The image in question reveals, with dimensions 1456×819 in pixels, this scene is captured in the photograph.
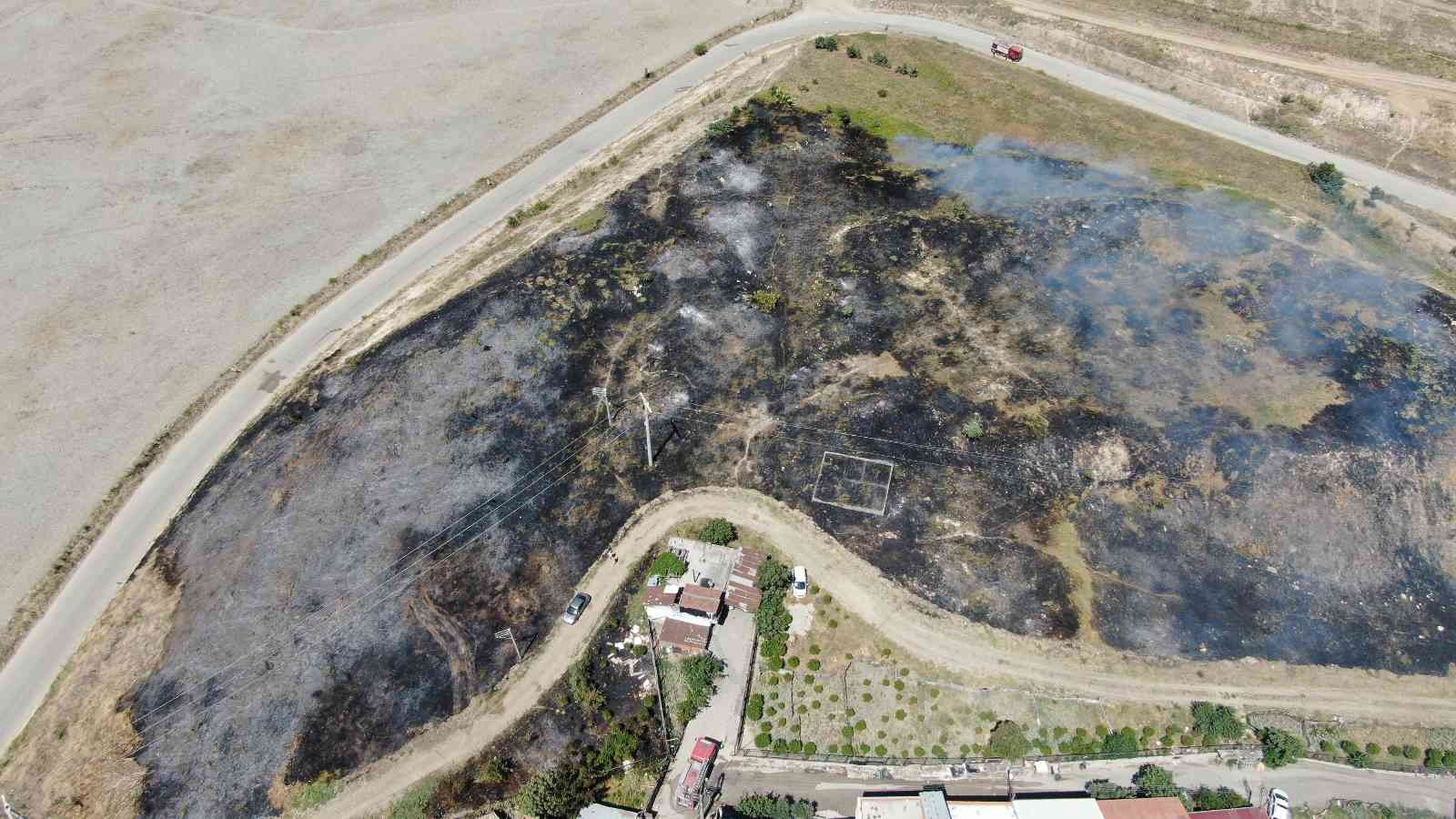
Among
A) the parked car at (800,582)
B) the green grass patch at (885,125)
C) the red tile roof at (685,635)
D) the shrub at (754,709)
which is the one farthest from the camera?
the green grass patch at (885,125)

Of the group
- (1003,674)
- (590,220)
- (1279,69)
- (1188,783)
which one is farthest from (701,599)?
(1279,69)

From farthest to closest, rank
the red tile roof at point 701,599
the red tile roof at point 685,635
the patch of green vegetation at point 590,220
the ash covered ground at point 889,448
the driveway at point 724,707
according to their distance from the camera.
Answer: the patch of green vegetation at point 590,220 → the red tile roof at point 701,599 → the ash covered ground at point 889,448 → the red tile roof at point 685,635 → the driveway at point 724,707

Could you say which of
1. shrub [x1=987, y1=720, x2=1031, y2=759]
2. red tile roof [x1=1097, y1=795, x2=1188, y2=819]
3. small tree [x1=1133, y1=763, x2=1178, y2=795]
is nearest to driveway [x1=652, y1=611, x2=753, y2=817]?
Answer: shrub [x1=987, y1=720, x2=1031, y2=759]

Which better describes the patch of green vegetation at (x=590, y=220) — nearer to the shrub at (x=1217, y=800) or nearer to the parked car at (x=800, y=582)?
the parked car at (x=800, y=582)

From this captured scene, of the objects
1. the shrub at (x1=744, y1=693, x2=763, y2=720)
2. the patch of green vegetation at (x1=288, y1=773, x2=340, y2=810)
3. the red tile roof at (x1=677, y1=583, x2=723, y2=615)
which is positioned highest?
the red tile roof at (x1=677, y1=583, x2=723, y2=615)

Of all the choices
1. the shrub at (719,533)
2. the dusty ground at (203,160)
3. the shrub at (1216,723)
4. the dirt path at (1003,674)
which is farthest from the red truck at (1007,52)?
the shrub at (1216,723)

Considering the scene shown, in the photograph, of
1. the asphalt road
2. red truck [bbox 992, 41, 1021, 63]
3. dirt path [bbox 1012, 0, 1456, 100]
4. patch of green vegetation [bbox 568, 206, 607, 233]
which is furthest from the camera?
red truck [bbox 992, 41, 1021, 63]

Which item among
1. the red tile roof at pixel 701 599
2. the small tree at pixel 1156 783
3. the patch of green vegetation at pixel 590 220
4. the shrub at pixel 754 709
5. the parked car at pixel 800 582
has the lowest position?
Answer: the small tree at pixel 1156 783

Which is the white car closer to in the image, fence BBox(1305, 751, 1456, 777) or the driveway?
fence BBox(1305, 751, 1456, 777)
